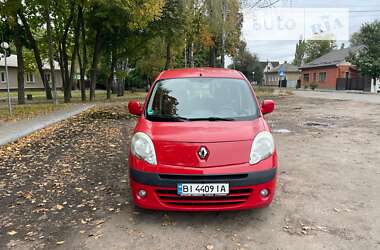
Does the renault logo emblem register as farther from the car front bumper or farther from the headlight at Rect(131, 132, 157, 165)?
the headlight at Rect(131, 132, 157, 165)

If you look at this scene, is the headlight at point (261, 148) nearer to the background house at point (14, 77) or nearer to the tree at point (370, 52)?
the tree at point (370, 52)

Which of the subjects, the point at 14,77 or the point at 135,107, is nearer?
the point at 135,107

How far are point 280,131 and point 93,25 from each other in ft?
55.1

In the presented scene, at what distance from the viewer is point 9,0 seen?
1566 cm

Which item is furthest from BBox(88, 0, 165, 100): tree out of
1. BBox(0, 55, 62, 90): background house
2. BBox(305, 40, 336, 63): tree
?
BBox(305, 40, 336, 63): tree

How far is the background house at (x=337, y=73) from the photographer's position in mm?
44469

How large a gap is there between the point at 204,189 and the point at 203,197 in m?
0.10

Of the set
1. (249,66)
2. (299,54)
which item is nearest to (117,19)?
(249,66)

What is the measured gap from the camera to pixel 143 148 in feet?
12.6

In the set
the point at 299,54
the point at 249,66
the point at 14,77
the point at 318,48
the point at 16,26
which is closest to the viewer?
the point at 16,26

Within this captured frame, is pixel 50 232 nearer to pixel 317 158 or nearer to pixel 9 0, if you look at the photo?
pixel 317 158

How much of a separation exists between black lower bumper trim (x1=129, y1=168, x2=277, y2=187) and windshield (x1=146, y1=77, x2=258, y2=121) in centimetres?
89

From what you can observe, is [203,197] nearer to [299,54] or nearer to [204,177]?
[204,177]

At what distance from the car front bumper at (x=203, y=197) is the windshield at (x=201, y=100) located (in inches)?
35.8
